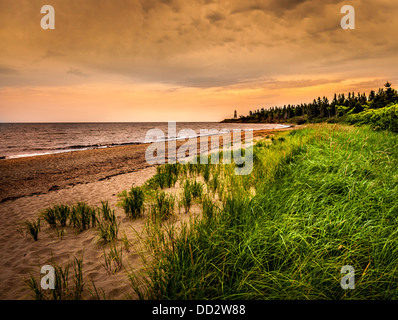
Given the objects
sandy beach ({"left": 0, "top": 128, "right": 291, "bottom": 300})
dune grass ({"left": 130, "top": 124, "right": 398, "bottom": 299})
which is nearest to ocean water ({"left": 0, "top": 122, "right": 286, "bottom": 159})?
sandy beach ({"left": 0, "top": 128, "right": 291, "bottom": 300})

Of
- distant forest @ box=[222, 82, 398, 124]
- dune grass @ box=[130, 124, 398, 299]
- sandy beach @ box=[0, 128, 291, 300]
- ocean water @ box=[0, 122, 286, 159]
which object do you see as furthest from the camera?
distant forest @ box=[222, 82, 398, 124]

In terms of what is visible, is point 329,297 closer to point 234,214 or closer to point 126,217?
point 234,214

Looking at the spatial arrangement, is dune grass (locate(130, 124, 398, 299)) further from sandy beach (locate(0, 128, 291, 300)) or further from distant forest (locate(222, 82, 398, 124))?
distant forest (locate(222, 82, 398, 124))

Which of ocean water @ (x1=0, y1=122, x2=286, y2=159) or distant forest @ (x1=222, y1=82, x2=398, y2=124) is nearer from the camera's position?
ocean water @ (x1=0, y1=122, x2=286, y2=159)

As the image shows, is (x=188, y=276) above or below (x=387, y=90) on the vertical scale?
below

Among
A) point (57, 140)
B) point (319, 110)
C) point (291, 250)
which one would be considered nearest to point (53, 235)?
point (291, 250)

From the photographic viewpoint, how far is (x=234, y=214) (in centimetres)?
306

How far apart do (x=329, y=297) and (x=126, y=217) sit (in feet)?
13.9

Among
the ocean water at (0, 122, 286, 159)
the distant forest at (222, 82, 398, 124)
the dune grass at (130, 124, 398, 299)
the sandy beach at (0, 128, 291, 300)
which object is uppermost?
the distant forest at (222, 82, 398, 124)

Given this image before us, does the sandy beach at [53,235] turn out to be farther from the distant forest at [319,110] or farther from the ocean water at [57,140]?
the distant forest at [319,110]

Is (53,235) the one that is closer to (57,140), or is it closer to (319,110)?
(57,140)

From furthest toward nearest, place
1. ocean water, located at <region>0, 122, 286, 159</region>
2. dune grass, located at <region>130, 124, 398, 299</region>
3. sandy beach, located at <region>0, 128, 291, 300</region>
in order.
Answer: ocean water, located at <region>0, 122, 286, 159</region>, sandy beach, located at <region>0, 128, 291, 300</region>, dune grass, located at <region>130, 124, 398, 299</region>

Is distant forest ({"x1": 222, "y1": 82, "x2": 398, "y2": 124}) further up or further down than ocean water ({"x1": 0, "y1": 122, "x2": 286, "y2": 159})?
further up

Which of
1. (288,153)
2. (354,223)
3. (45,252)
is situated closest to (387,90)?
(288,153)
